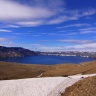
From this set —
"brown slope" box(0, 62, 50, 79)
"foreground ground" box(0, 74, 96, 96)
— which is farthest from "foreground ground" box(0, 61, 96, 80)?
"foreground ground" box(0, 74, 96, 96)

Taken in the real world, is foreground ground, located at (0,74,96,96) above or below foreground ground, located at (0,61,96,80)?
above

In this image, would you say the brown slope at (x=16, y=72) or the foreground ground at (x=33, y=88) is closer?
the foreground ground at (x=33, y=88)

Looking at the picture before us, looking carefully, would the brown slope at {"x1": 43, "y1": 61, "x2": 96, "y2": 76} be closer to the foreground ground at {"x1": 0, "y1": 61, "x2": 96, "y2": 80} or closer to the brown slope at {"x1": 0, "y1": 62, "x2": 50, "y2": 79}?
the foreground ground at {"x1": 0, "y1": 61, "x2": 96, "y2": 80}

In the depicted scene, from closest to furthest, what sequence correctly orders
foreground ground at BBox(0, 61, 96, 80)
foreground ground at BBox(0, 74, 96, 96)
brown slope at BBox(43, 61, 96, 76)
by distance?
foreground ground at BBox(0, 74, 96, 96) < brown slope at BBox(43, 61, 96, 76) < foreground ground at BBox(0, 61, 96, 80)

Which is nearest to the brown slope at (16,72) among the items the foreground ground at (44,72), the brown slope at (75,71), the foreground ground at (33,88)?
the foreground ground at (44,72)

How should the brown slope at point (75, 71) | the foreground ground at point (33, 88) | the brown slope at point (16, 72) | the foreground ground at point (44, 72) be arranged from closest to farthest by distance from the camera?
the foreground ground at point (33, 88)
the brown slope at point (75, 71)
the foreground ground at point (44, 72)
the brown slope at point (16, 72)

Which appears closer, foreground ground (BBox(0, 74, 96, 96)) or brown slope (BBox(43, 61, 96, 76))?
foreground ground (BBox(0, 74, 96, 96))

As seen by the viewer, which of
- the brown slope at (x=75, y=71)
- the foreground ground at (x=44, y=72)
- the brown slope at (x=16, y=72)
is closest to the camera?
the brown slope at (x=75, y=71)

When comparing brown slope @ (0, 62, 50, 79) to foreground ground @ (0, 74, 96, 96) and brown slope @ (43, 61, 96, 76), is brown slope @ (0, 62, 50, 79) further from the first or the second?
foreground ground @ (0, 74, 96, 96)

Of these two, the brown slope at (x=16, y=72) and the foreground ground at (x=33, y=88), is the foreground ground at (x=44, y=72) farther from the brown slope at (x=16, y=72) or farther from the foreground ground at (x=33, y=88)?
the foreground ground at (x=33, y=88)

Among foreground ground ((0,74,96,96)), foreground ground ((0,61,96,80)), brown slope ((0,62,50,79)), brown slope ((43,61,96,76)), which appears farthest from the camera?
brown slope ((0,62,50,79))

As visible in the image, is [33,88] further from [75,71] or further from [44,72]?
[44,72]

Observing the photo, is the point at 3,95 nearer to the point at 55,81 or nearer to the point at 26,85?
the point at 26,85

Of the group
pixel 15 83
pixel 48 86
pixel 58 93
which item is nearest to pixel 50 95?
pixel 58 93
